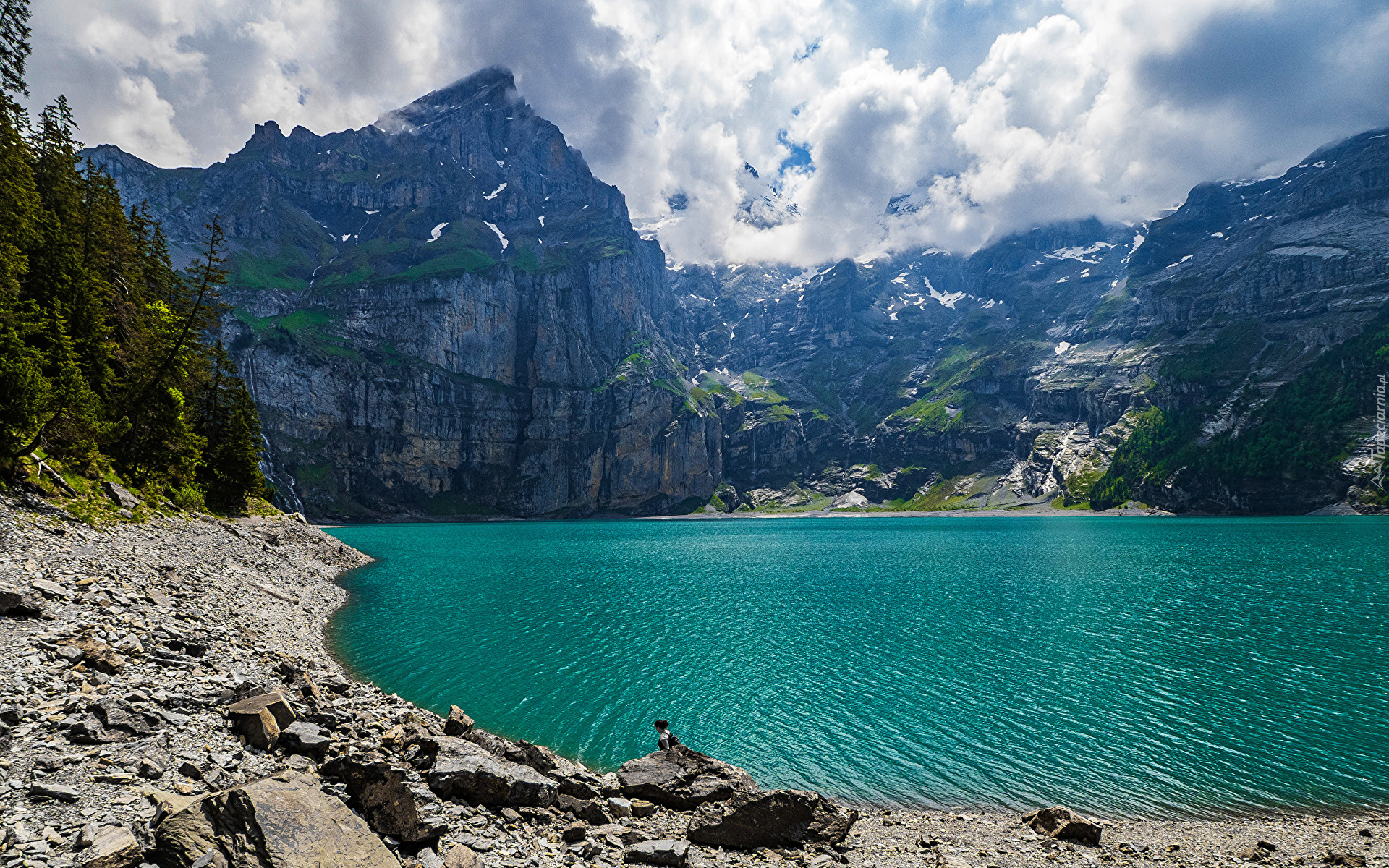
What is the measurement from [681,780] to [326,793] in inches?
421

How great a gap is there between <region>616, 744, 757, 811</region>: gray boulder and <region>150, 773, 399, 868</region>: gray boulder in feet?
31.5

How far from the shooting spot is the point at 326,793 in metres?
12.5

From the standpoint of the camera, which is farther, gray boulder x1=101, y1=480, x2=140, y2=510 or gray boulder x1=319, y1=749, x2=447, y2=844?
gray boulder x1=101, y1=480, x2=140, y2=510

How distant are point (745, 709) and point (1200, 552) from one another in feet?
359

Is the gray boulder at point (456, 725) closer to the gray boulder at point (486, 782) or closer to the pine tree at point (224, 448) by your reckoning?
the gray boulder at point (486, 782)

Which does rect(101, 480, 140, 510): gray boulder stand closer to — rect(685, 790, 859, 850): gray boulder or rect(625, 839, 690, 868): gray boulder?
rect(625, 839, 690, 868): gray boulder

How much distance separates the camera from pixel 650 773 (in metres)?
19.8

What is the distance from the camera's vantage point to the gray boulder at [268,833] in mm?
8828

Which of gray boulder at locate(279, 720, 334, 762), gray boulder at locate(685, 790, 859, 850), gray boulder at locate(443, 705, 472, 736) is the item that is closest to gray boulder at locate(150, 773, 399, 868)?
gray boulder at locate(279, 720, 334, 762)

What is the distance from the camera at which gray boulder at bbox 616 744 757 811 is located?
60.7 ft

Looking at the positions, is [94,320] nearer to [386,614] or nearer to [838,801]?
[386,614]

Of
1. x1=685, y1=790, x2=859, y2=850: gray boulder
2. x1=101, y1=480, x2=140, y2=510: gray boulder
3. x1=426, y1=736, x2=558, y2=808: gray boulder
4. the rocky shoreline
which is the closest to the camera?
the rocky shoreline

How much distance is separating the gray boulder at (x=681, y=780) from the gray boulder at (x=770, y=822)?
1127 mm

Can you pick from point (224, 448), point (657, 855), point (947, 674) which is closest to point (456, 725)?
point (657, 855)
